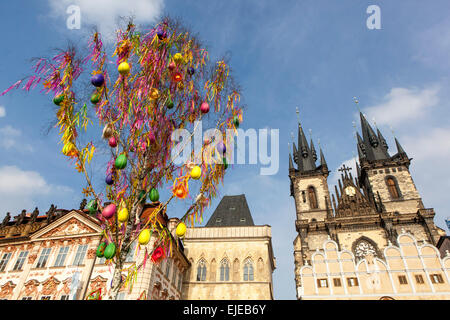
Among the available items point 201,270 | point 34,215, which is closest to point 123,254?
point 34,215

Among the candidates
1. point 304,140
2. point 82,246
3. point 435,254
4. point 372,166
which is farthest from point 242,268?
point 304,140

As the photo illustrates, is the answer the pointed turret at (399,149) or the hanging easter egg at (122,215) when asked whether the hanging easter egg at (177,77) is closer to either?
the hanging easter egg at (122,215)

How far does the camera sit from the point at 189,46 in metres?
6.99

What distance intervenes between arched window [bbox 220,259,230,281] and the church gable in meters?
12.0

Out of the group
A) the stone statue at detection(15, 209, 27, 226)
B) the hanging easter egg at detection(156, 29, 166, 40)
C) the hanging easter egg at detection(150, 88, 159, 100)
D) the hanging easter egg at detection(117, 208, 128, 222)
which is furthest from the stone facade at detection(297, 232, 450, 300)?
the stone statue at detection(15, 209, 27, 226)

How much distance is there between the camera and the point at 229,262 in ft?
83.9

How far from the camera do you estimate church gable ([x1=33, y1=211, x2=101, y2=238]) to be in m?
18.5

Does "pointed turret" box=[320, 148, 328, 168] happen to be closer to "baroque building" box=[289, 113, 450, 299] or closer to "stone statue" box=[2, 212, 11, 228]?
"baroque building" box=[289, 113, 450, 299]

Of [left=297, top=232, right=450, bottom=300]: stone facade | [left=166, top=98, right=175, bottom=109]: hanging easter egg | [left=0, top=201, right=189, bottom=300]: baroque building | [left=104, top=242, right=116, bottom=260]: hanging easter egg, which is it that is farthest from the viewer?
[left=297, top=232, right=450, bottom=300]: stone facade

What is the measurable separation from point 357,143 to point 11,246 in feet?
164

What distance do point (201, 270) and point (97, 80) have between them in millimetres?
22956

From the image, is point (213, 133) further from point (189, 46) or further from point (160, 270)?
point (160, 270)

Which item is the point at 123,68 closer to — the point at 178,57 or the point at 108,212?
the point at 178,57

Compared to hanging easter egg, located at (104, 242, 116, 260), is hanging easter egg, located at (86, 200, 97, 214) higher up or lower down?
higher up
